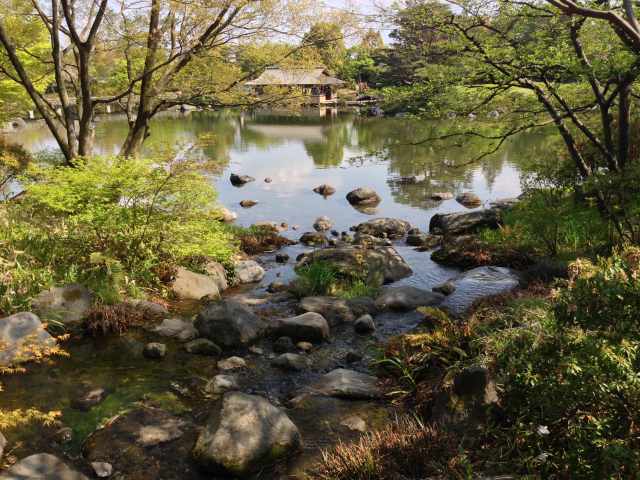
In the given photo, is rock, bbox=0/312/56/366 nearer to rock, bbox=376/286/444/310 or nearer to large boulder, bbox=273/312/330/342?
large boulder, bbox=273/312/330/342

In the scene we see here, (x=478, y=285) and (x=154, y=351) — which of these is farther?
(x=478, y=285)

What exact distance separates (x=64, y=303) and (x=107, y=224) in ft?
4.83

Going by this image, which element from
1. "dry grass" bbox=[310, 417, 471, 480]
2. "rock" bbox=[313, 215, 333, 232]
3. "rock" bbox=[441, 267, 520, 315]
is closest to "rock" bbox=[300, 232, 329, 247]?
"rock" bbox=[313, 215, 333, 232]

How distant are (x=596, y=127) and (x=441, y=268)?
698cm

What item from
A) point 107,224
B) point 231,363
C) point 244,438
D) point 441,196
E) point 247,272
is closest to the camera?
point 244,438

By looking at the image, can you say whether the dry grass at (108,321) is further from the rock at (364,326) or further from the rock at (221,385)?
the rock at (364,326)

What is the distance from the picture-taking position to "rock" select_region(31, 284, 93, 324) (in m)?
7.11

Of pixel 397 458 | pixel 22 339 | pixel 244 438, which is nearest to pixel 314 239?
pixel 22 339

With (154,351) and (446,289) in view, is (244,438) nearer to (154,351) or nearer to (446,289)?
(154,351)

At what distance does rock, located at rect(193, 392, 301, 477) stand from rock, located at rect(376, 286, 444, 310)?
4309 millimetres

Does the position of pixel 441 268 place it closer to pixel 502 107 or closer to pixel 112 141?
pixel 502 107

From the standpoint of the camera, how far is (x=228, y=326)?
7.32 meters

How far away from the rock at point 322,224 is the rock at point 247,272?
5.26m

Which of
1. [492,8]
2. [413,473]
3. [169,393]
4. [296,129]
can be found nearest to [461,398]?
[413,473]
